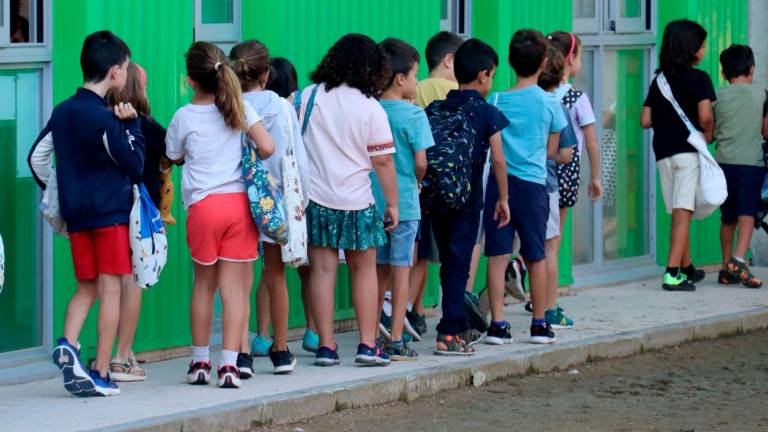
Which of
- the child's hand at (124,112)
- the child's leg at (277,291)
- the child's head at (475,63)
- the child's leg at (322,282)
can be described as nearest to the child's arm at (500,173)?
the child's head at (475,63)

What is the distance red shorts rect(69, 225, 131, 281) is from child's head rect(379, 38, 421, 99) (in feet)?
5.85

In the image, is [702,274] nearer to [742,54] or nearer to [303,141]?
[742,54]

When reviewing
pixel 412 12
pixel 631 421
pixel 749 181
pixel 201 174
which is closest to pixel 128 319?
pixel 201 174

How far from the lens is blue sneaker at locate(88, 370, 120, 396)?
24.8ft

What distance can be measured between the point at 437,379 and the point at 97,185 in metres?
2.15

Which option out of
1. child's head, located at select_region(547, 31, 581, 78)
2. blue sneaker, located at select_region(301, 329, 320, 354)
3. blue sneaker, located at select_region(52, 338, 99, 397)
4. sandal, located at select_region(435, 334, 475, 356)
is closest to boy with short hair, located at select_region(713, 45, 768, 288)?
child's head, located at select_region(547, 31, 581, 78)

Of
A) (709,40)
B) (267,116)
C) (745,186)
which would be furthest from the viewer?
(709,40)

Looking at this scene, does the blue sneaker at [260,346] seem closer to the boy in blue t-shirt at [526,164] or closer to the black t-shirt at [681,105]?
the boy in blue t-shirt at [526,164]

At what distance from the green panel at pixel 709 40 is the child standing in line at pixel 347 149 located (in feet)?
18.3

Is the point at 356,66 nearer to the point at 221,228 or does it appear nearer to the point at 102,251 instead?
the point at 221,228

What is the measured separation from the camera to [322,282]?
8383 millimetres

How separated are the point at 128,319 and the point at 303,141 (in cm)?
129

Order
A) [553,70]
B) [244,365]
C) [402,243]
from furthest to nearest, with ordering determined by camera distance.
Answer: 1. [553,70]
2. [402,243]
3. [244,365]

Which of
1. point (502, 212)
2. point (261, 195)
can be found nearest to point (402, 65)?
point (502, 212)
